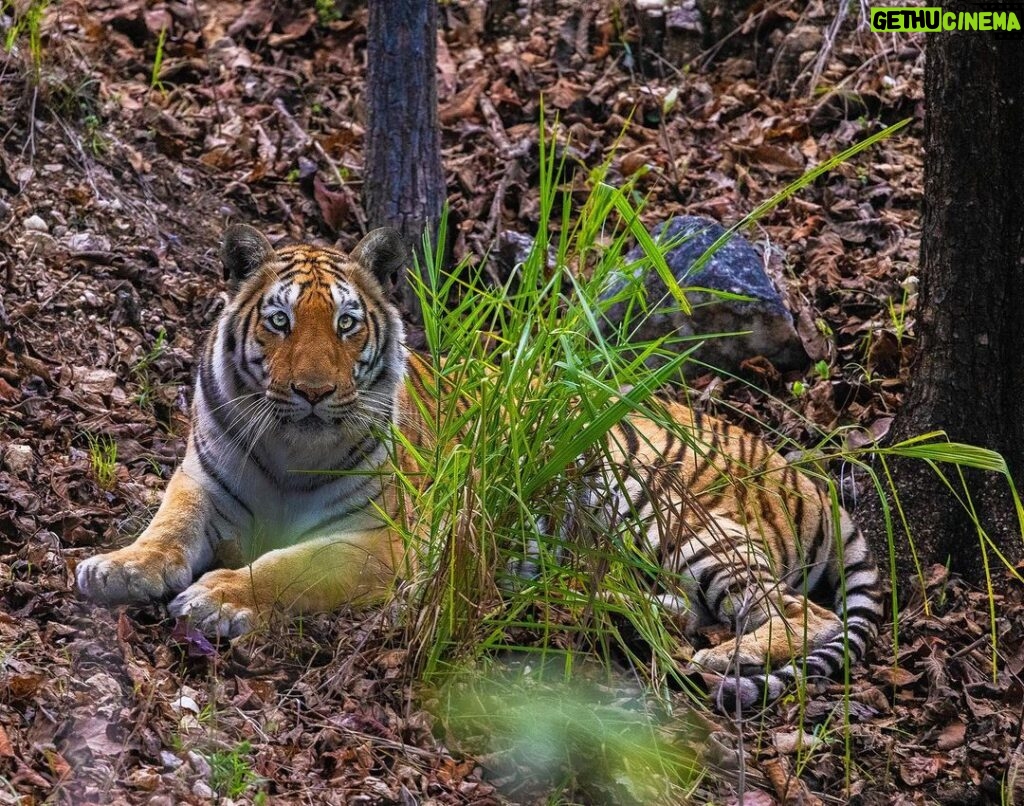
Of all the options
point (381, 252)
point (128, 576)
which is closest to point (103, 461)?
point (128, 576)

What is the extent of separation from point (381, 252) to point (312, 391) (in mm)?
661

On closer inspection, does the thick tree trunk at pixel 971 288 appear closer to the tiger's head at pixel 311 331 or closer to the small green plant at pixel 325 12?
the tiger's head at pixel 311 331

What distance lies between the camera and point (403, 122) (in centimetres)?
612

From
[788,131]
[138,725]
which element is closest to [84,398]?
[138,725]

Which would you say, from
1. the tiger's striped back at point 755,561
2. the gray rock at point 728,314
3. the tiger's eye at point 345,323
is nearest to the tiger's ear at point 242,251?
the tiger's eye at point 345,323

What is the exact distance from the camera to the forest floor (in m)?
3.41

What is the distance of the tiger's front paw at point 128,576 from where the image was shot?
3.81 metres

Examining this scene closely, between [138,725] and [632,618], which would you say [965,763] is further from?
[138,725]

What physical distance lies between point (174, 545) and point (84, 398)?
1.32 meters

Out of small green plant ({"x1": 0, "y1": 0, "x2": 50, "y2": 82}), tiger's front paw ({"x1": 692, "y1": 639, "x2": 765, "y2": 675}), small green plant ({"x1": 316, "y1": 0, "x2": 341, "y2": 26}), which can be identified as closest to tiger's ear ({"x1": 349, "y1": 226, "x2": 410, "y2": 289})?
tiger's front paw ({"x1": 692, "y1": 639, "x2": 765, "y2": 675})

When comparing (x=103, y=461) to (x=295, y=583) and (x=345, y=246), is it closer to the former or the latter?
(x=295, y=583)

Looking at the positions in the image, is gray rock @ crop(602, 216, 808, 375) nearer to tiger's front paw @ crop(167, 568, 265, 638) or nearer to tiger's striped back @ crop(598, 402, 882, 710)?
tiger's striped back @ crop(598, 402, 882, 710)

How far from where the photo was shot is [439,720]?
3.55 meters

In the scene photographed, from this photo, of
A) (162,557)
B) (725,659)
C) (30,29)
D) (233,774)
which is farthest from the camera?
(30,29)
